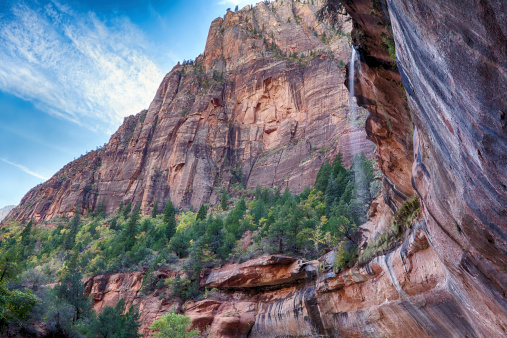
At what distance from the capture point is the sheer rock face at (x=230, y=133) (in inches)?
2650

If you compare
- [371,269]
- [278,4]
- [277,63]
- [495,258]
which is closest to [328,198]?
[371,269]

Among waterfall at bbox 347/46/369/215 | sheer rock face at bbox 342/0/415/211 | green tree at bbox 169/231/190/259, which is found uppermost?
waterfall at bbox 347/46/369/215

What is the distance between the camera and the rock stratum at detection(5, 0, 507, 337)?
3760 mm

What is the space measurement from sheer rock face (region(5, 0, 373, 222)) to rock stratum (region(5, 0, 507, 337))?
34.4m

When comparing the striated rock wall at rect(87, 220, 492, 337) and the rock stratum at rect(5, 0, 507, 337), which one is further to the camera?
the striated rock wall at rect(87, 220, 492, 337)

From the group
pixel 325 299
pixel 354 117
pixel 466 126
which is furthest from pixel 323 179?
pixel 466 126

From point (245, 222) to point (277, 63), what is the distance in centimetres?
6109

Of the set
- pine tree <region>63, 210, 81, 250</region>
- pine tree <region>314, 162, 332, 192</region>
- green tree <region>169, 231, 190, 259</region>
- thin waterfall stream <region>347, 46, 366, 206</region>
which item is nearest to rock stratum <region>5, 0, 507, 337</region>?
thin waterfall stream <region>347, 46, 366, 206</region>

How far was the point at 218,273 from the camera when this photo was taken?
29.2 meters

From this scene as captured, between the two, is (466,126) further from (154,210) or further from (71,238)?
(154,210)

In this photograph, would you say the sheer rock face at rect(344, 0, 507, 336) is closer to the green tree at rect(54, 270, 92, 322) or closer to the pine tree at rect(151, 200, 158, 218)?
the green tree at rect(54, 270, 92, 322)

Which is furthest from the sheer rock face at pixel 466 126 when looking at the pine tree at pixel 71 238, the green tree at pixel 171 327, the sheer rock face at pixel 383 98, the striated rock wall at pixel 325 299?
the pine tree at pixel 71 238

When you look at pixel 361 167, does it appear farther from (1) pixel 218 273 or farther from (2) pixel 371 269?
(2) pixel 371 269

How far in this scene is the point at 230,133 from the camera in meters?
82.4
